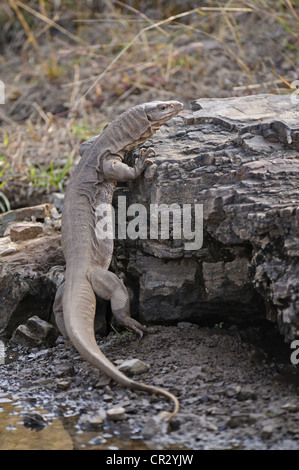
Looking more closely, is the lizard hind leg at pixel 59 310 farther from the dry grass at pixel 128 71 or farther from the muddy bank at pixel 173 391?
the dry grass at pixel 128 71

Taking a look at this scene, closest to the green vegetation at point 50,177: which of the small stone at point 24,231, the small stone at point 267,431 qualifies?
the small stone at point 24,231

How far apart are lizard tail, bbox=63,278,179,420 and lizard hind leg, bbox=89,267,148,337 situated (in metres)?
0.06

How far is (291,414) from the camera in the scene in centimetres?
395

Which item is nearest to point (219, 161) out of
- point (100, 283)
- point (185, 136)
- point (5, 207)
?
point (185, 136)

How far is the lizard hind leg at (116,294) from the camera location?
5023mm

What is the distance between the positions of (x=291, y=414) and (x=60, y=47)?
7.97 m

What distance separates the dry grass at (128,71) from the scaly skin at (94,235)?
211 cm

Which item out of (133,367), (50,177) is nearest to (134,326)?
(133,367)

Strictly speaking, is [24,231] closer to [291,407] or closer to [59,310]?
[59,310]

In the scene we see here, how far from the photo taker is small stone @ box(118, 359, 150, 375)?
4.53 m

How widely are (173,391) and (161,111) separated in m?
2.34

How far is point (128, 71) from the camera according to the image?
9391 millimetres
